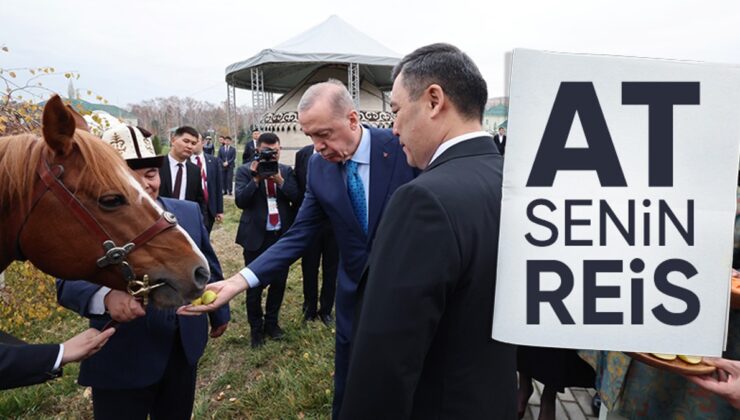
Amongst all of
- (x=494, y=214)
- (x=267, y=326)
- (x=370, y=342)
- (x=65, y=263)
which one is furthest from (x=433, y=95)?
(x=267, y=326)

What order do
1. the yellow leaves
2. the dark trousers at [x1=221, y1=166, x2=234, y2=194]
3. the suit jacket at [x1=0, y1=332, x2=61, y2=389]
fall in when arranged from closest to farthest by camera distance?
the suit jacket at [x1=0, y1=332, x2=61, y2=389], the yellow leaves, the dark trousers at [x1=221, y1=166, x2=234, y2=194]

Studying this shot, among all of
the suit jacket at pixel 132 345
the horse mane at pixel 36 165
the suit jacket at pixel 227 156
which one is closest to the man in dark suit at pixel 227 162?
the suit jacket at pixel 227 156

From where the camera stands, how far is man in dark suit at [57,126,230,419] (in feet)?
5.99

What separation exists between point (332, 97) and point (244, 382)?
2.84 m

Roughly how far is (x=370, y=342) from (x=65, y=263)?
1288 mm

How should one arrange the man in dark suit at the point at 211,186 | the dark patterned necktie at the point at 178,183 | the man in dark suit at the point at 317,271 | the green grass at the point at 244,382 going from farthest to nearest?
1. the man in dark suit at the point at 211,186
2. the dark patterned necktie at the point at 178,183
3. the man in dark suit at the point at 317,271
4. the green grass at the point at 244,382

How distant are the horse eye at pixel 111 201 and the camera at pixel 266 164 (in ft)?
9.50

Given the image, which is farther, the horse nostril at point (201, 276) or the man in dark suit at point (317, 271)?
the man in dark suit at point (317, 271)

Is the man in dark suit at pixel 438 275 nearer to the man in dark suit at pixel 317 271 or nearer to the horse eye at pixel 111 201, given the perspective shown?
the horse eye at pixel 111 201

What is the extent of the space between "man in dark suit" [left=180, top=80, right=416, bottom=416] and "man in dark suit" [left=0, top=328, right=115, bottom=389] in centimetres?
79

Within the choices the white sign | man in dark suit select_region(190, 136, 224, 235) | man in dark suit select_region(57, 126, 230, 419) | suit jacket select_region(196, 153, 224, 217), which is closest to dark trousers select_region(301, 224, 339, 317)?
man in dark suit select_region(190, 136, 224, 235)

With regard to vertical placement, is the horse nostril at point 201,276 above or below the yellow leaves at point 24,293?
above

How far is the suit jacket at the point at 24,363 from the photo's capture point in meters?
1.41

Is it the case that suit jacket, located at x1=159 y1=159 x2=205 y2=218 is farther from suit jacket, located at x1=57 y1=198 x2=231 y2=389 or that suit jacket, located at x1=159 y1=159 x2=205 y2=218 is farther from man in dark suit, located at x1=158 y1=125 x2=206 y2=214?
suit jacket, located at x1=57 y1=198 x2=231 y2=389
